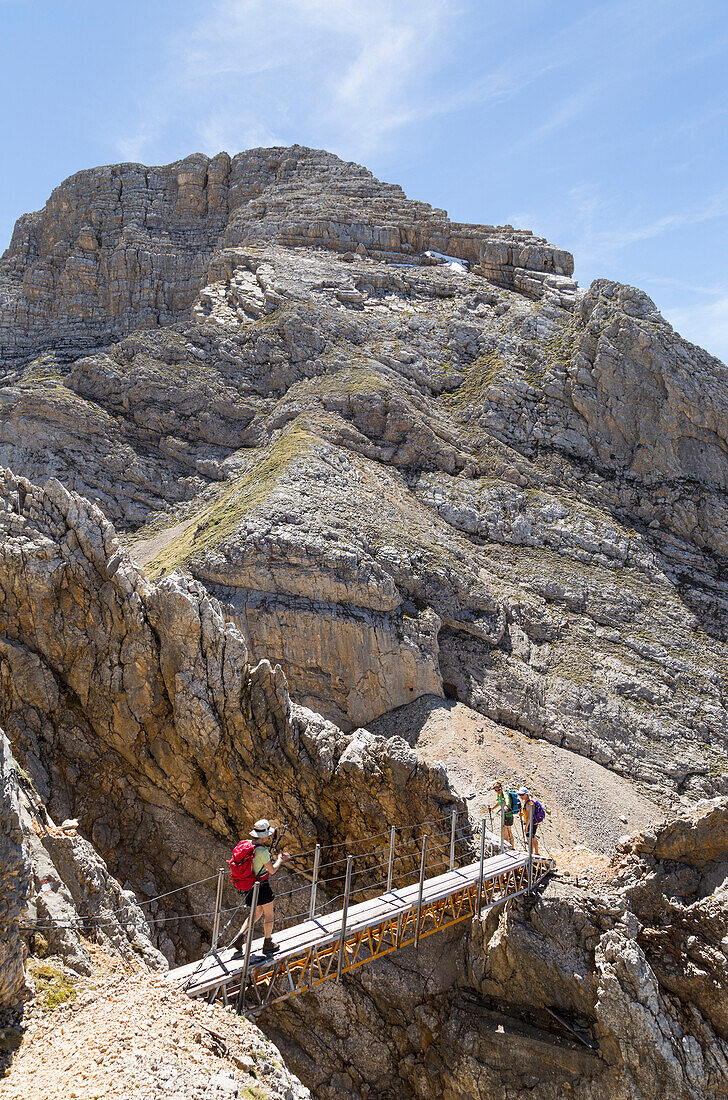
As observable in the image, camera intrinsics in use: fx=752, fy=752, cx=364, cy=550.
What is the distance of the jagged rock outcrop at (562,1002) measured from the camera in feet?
58.0

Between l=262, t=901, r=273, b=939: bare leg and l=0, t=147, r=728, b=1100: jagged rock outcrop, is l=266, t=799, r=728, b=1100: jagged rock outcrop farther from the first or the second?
l=262, t=901, r=273, b=939: bare leg

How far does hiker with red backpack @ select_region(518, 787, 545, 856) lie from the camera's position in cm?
1961

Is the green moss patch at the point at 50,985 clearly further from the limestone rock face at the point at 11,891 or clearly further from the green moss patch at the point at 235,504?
the green moss patch at the point at 235,504

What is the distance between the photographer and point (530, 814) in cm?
1977

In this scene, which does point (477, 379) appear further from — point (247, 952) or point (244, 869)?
point (247, 952)

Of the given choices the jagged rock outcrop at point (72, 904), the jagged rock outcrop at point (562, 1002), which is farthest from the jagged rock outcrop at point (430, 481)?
the jagged rock outcrop at point (72, 904)

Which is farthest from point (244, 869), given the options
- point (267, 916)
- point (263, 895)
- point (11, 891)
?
point (11, 891)

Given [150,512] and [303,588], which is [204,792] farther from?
[150,512]

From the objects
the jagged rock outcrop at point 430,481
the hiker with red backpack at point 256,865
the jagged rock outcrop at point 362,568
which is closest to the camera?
the hiker with red backpack at point 256,865

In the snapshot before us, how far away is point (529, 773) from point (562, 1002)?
18.9m

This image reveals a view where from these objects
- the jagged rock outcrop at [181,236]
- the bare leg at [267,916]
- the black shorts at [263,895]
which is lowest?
the bare leg at [267,916]

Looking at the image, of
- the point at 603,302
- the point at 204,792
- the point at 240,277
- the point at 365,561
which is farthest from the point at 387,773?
the point at 240,277

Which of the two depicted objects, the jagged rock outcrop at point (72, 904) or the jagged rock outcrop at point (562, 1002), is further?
the jagged rock outcrop at point (562, 1002)

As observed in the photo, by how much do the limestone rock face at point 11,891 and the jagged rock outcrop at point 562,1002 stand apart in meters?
11.3
